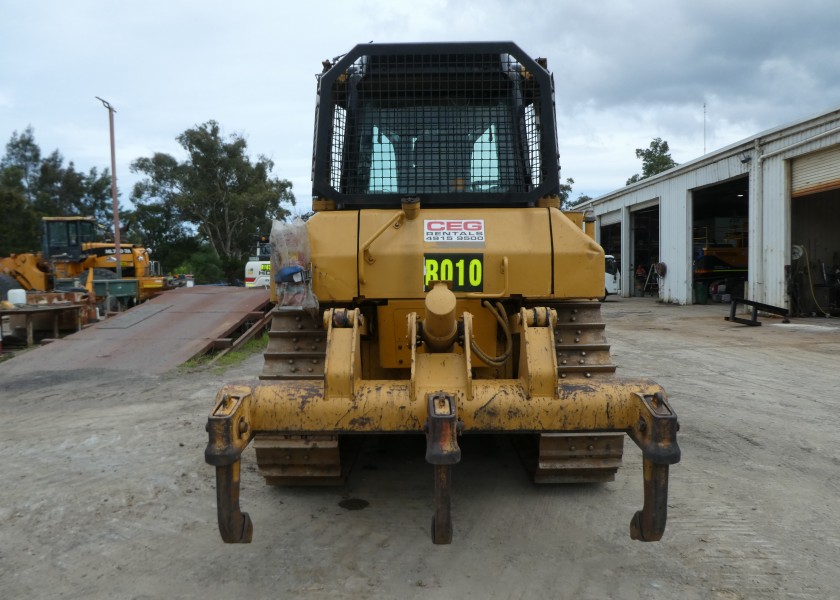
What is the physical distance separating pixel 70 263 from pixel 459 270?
19.0m

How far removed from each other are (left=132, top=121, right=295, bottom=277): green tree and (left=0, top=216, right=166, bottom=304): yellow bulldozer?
21.7 meters

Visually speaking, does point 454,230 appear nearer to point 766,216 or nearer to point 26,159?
point 766,216

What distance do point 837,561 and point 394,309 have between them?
269 cm

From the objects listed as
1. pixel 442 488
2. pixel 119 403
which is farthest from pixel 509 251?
pixel 119 403

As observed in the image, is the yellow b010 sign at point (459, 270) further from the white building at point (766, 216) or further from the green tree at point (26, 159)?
the green tree at point (26, 159)

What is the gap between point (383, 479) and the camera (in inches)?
175

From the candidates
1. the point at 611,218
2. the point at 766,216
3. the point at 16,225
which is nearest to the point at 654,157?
the point at 611,218

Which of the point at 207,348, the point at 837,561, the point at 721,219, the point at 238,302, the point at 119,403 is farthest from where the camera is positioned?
the point at 721,219

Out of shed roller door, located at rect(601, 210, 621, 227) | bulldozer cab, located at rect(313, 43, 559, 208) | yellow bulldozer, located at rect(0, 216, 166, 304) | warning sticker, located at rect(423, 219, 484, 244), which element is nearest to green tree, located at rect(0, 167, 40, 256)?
yellow bulldozer, located at rect(0, 216, 166, 304)

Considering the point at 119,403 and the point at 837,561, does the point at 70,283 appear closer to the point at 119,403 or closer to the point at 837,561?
the point at 119,403

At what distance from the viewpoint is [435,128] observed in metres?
4.46

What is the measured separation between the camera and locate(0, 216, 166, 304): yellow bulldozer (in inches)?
695

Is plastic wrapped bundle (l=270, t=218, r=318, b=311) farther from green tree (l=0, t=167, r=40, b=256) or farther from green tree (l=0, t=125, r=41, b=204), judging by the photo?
green tree (l=0, t=125, r=41, b=204)

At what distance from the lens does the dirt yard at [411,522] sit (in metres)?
3.01
